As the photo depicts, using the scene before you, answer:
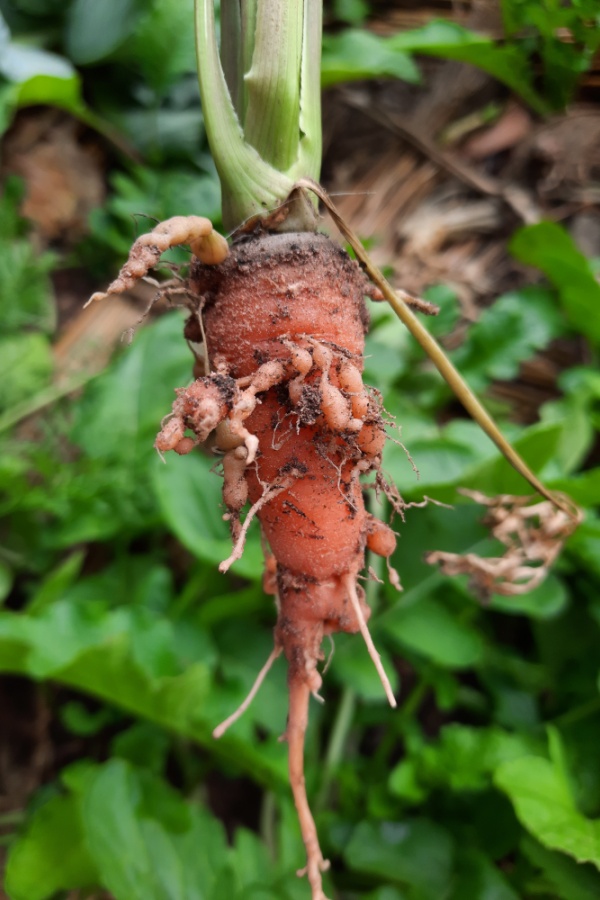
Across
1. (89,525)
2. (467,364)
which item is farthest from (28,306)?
(467,364)

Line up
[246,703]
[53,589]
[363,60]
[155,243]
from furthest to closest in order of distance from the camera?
1. [363,60]
2. [53,589]
3. [246,703]
4. [155,243]

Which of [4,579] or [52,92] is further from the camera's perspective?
[52,92]

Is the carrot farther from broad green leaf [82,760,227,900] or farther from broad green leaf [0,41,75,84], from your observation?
broad green leaf [0,41,75,84]

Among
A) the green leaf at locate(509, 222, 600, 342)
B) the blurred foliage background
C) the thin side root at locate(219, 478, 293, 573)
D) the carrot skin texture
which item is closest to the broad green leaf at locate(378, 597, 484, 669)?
the blurred foliage background

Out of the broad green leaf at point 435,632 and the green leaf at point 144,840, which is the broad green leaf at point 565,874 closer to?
the broad green leaf at point 435,632

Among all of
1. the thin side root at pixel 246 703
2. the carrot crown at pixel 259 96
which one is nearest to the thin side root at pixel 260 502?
the thin side root at pixel 246 703

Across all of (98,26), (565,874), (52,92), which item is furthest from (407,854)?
(98,26)

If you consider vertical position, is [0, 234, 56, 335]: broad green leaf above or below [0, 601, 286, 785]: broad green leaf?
above

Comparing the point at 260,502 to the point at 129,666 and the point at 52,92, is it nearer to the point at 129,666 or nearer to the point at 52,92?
the point at 129,666
